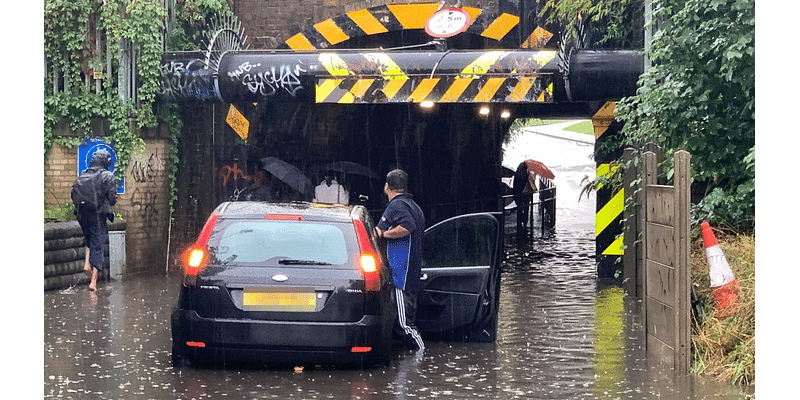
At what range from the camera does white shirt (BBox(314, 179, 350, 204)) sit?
20.2 meters

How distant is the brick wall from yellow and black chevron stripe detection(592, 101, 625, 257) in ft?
21.8

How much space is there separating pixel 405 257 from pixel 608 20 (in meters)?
7.34

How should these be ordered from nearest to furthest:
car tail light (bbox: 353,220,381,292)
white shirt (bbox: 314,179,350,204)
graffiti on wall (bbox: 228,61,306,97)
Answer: car tail light (bbox: 353,220,381,292) < graffiti on wall (bbox: 228,61,306,97) < white shirt (bbox: 314,179,350,204)

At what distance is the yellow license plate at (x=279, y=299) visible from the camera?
30.9 feet

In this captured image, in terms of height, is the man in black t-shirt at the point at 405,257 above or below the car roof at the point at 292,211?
below

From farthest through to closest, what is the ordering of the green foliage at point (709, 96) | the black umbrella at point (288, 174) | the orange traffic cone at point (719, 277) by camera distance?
1. the black umbrella at point (288, 174)
2. the green foliage at point (709, 96)
3. the orange traffic cone at point (719, 277)

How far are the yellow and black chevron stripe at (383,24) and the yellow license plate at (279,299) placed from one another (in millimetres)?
9517

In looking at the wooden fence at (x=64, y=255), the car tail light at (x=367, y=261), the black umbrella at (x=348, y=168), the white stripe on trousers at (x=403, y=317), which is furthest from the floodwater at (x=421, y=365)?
the black umbrella at (x=348, y=168)

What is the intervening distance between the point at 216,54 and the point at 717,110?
8.11 meters

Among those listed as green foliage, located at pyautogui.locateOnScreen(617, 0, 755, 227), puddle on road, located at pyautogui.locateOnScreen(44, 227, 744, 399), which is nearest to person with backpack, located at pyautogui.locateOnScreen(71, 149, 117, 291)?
puddle on road, located at pyautogui.locateOnScreen(44, 227, 744, 399)

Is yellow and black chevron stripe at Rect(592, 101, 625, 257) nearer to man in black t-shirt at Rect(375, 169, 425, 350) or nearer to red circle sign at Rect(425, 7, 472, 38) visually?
red circle sign at Rect(425, 7, 472, 38)

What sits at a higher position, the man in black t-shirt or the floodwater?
the man in black t-shirt

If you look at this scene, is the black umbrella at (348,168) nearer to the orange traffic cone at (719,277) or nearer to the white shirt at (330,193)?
the white shirt at (330,193)

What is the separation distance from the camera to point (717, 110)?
11336mm
